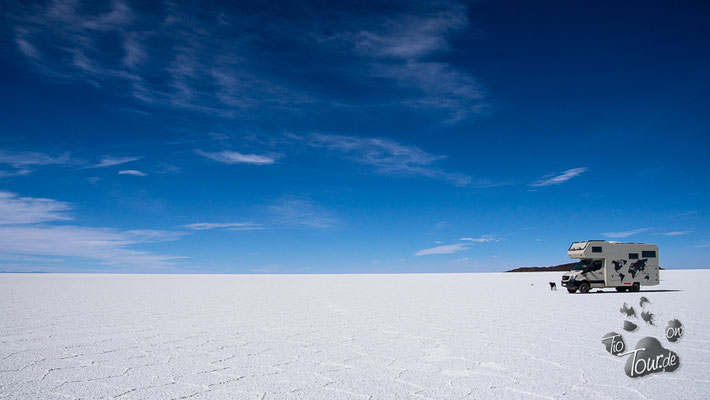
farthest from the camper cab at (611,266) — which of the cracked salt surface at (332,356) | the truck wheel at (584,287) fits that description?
the cracked salt surface at (332,356)

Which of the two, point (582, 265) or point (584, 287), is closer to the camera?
point (584, 287)

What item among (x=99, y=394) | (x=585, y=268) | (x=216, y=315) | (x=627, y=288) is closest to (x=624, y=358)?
(x=99, y=394)

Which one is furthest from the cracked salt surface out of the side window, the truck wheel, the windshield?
the windshield

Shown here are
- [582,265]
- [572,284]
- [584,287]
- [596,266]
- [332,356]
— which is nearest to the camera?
[332,356]

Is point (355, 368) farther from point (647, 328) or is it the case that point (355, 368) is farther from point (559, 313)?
point (559, 313)

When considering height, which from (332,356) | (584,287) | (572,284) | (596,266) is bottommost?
(332,356)

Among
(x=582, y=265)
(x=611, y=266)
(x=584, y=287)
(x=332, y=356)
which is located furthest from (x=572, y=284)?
(x=332, y=356)

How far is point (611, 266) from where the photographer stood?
19734mm

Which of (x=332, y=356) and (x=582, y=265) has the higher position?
(x=582, y=265)

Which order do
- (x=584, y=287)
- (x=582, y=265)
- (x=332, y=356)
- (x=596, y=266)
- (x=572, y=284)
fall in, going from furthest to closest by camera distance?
(x=582, y=265), (x=596, y=266), (x=572, y=284), (x=584, y=287), (x=332, y=356)

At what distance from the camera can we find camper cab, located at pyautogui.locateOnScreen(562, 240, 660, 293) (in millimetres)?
19578

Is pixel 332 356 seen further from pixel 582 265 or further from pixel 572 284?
pixel 582 265

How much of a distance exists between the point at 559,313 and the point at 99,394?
35.6 ft

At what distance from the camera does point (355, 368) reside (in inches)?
228
